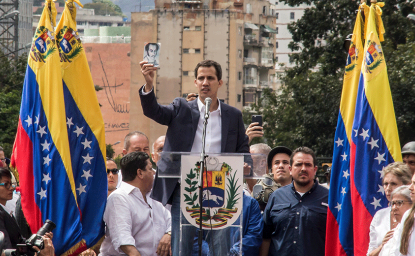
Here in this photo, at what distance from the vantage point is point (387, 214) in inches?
249

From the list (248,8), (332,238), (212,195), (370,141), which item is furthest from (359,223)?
(248,8)

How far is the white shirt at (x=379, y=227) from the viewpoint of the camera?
6213mm

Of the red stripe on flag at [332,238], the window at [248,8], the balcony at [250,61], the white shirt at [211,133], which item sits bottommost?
the red stripe on flag at [332,238]

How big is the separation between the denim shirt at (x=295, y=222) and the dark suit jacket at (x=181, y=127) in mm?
1076

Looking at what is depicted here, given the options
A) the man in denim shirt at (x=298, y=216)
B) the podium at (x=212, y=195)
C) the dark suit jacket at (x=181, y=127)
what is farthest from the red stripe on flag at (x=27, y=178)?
the man in denim shirt at (x=298, y=216)

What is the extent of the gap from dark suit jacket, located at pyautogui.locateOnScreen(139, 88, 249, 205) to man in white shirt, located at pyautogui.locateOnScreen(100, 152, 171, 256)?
718 mm

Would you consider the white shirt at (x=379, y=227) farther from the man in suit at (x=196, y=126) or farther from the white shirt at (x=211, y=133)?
the white shirt at (x=211, y=133)

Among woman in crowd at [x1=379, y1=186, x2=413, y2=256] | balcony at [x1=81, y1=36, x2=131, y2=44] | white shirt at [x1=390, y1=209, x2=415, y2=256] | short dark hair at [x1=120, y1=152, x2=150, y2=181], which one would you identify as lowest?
white shirt at [x1=390, y1=209, x2=415, y2=256]

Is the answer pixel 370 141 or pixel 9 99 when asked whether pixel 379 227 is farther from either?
pixel 9 99

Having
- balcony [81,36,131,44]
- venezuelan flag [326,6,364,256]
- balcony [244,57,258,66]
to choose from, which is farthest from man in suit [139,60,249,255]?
balcony [81,36,131,44]

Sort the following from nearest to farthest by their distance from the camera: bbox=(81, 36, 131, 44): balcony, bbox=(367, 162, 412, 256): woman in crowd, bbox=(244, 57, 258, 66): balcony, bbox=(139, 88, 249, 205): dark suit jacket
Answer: bbox=(139, 88, 249, 205): dark suit jacket
bbox=(367, 162, 412, 256): woman in crowd
bbox=(244, 57, 258, 66): balcony
bbox=(81, 36, 131, 44): balcony

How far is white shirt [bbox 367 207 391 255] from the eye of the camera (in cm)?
621

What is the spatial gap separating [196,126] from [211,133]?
0.57ft

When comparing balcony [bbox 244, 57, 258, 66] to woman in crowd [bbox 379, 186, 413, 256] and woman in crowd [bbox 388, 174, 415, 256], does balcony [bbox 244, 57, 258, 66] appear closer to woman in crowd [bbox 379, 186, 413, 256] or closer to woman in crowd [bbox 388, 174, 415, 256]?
woman in crowd [bbox 379, 186, 413, 256]
